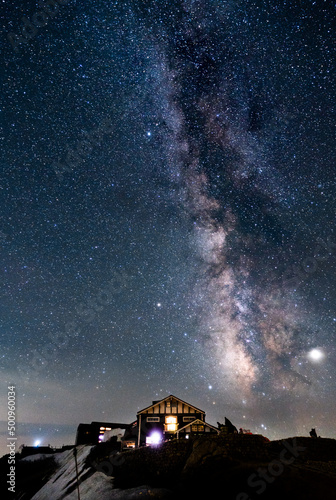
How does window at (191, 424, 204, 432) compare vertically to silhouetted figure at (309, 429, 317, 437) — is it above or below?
below

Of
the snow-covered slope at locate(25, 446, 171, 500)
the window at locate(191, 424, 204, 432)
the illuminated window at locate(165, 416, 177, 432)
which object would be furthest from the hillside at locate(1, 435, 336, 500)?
the window at locate(191, 424, 204, 432)

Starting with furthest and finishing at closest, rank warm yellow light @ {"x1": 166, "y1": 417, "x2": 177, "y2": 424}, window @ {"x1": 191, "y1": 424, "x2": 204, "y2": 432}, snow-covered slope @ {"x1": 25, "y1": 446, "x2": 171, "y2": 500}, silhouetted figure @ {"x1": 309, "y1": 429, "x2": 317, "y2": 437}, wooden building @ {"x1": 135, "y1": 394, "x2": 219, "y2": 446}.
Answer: warm yellow light @ {"x1": 166, "y1": 417, "x2": 177, "y2": 424} → wooden building @ {"x1": 135, "y1": 394, "x2": 219, "y2": 446} → window @ {"x1": 191, "y1": 424, "x2": 204, "y2": 432} → silhouetted figure @ {"x1": 309, "y1": 429, "x2": 317, "y2": 437} → snow-covered slope @ {"x1": 25, "y1": 446, "x2": 171, "y2": 500}

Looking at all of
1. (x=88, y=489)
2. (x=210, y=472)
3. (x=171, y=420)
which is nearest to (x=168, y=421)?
(x=171, y=420)

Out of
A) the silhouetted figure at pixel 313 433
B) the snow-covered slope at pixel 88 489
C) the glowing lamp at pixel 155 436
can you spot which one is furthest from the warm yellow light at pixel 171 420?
the silhouetted figure at pixel 313 433

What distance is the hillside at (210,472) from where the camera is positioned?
988 cm

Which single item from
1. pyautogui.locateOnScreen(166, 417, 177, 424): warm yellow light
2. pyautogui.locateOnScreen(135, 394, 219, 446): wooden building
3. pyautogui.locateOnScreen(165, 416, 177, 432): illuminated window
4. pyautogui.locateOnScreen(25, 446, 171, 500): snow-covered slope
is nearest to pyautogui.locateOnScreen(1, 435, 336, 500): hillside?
pyautogui.locateOnScreen(25, 446, 171, 500): snow-covered slope

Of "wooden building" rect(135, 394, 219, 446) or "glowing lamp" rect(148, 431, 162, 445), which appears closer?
"wooden building" rect(135, 394, 219, 446)

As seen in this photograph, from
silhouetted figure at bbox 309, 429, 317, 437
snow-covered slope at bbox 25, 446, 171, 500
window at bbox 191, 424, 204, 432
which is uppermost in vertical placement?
silhouetted figure at bbox 309, 429, 317, 437

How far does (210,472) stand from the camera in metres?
12.4

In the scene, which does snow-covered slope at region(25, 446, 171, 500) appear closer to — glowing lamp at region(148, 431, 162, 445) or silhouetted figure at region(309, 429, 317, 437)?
glowing lamp at region(148, 431, 162, 445)

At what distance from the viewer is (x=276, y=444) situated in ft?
64.7

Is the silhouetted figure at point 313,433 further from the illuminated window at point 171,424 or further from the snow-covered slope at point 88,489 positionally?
the snow-covered slope at point 88,489

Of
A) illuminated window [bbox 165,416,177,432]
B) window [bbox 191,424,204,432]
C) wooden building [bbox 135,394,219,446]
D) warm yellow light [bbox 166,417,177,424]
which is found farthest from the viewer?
warm yellow light [bbox 166,417,177,424]

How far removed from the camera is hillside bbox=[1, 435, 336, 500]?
9.88m
